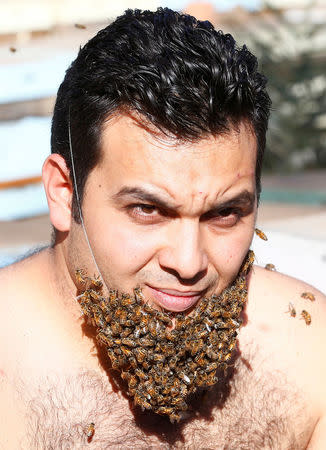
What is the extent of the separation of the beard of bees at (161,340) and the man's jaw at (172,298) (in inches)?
1.4

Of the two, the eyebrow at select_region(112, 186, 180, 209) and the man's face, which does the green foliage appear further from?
the eyebrow at select_region(112, 186, 180, 209)

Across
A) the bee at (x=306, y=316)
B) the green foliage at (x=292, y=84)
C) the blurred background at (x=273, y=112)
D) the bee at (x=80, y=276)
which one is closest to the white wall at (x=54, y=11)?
the blurred background at (x=273, y=112)

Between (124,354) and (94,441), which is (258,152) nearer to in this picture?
(124,354)

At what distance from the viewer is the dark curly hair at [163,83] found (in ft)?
9.27

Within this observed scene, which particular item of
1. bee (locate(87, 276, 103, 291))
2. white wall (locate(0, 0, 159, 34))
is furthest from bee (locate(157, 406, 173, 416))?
white wall (locate(0, 0, 159, 34))

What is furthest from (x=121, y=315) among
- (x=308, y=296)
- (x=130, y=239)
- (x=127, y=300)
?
(x=308, y=296)

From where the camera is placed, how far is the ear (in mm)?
3209

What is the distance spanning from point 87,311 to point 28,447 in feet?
1.90

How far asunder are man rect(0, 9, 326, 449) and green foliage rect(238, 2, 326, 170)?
10.2 meters

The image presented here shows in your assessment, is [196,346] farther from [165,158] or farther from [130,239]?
[165,158]

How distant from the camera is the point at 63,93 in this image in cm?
322

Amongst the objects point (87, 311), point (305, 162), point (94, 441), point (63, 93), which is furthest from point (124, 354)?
point (305, 162)

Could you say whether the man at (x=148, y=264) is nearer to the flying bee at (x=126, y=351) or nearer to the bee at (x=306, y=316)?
the flying bee at (x=126, y=351)

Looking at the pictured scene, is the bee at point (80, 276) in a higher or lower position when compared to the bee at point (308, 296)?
lower
